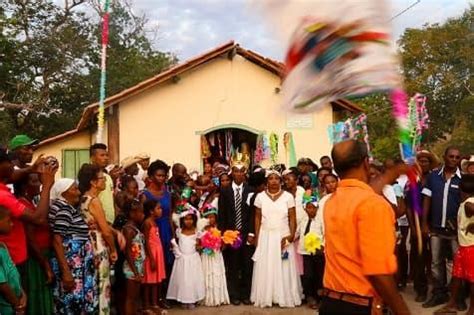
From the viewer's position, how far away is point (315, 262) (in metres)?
7.38

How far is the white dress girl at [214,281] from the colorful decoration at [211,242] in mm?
64

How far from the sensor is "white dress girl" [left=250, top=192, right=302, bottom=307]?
24.0ft

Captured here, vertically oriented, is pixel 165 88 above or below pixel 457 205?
above

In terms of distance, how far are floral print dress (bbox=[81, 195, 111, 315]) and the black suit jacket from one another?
7.21ft

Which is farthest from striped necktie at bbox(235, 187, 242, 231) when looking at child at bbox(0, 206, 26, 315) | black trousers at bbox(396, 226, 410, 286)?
child at bbox(0, 206, 26, 315)

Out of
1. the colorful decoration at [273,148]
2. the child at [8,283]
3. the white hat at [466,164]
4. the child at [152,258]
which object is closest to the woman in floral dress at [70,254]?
the child at [8,283]

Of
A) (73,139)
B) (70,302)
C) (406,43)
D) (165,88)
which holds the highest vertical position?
(406,43)

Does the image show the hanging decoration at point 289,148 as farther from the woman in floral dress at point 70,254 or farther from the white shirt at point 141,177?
the woman in floral dress at point 70,254

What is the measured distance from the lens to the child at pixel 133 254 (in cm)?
624

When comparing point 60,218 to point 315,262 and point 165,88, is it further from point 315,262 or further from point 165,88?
point 165,88

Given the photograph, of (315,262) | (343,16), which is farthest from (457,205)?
(343,16)

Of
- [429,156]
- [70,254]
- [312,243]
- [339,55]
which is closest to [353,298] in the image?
[339,55]

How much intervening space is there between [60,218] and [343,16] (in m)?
2.86

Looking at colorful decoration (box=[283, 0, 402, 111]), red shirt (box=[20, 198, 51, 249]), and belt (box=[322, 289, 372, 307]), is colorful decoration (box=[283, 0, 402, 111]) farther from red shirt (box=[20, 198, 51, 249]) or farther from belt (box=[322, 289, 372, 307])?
red shirt (box=[20, 198, 51, 249])
